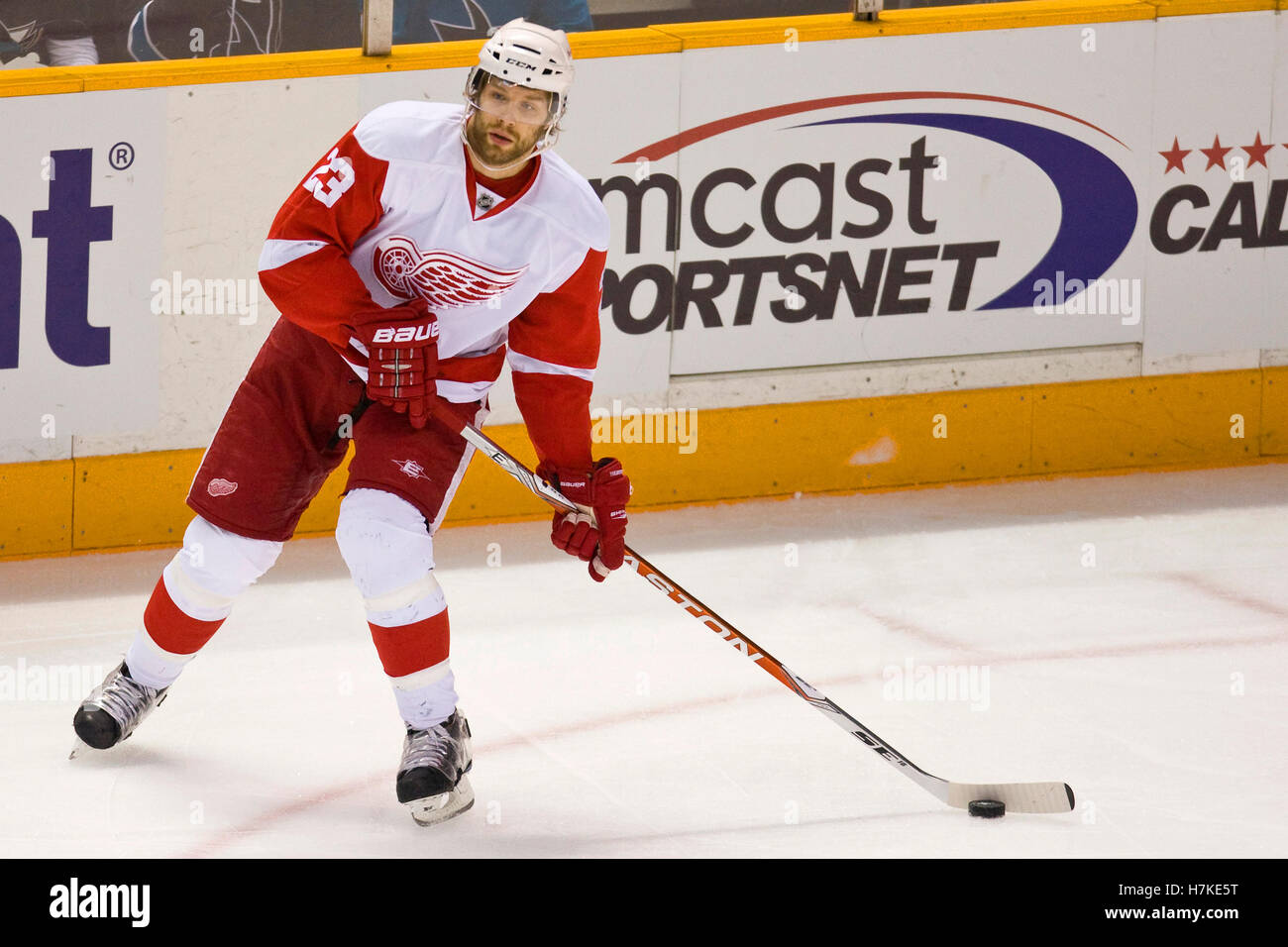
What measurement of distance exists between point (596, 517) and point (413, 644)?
1.34 feet

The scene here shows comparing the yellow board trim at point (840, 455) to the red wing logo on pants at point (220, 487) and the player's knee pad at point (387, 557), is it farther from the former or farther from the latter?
the player's knee pad at point (387, 557)

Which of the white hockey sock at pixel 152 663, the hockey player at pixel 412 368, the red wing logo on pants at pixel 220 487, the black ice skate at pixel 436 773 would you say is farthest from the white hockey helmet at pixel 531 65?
the white hockey sock at pixel 152 663

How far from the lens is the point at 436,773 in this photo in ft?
10.6

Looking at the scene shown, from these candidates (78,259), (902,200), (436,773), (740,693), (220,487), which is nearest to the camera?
(436,773)

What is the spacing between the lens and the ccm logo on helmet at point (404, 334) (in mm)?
3182

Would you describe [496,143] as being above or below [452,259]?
above

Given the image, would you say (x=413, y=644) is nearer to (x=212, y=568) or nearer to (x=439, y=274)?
(x=212, y=568)

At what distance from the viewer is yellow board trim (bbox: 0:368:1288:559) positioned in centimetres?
478

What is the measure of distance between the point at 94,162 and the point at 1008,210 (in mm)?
2486

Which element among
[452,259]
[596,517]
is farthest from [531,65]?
[596,517]

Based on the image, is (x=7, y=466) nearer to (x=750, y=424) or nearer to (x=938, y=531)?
(x=750, y=424)

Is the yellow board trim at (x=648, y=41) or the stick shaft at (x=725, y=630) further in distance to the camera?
the yellow board trim at (x=648, y=41)

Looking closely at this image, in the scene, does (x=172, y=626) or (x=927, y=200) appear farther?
(x=927, y=200)

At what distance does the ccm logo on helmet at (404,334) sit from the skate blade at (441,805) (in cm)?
77
